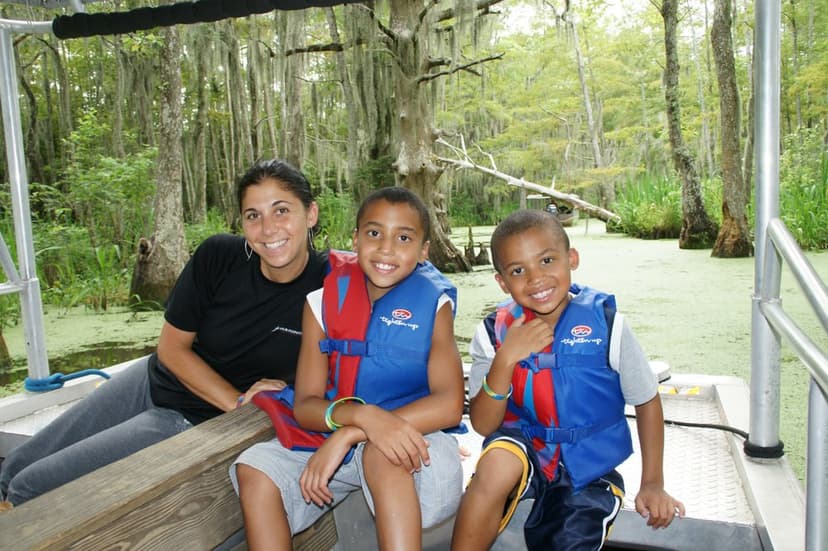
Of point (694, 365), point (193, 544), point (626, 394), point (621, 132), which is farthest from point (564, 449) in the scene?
point (621, 132)

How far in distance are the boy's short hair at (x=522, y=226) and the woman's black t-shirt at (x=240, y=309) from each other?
41 centimetres

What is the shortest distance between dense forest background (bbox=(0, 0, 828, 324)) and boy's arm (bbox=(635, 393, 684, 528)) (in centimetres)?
345

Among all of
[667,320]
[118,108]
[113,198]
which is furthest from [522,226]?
[118,108]

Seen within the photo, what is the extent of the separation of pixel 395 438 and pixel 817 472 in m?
0.57

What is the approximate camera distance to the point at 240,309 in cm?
135

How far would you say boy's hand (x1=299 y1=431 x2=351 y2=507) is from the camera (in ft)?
3.36

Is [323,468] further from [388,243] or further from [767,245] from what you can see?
[767,245]

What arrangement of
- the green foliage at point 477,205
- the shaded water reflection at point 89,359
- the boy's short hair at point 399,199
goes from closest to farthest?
1. the boy's short hair at point 399,199
2. the shaded water reflection at point 89,359
3. the green foliage at point 477,205

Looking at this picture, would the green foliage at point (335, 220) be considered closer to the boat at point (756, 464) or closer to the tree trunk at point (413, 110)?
the tree trunk at point (413, 110)

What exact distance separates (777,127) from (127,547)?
1.49m

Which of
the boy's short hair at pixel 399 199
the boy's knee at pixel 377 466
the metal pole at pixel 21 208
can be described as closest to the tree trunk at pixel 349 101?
the metal pole at pixel 21 208

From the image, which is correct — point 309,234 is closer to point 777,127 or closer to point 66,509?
point 66,509

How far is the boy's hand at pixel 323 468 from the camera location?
103 cm

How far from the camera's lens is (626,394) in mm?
1176
